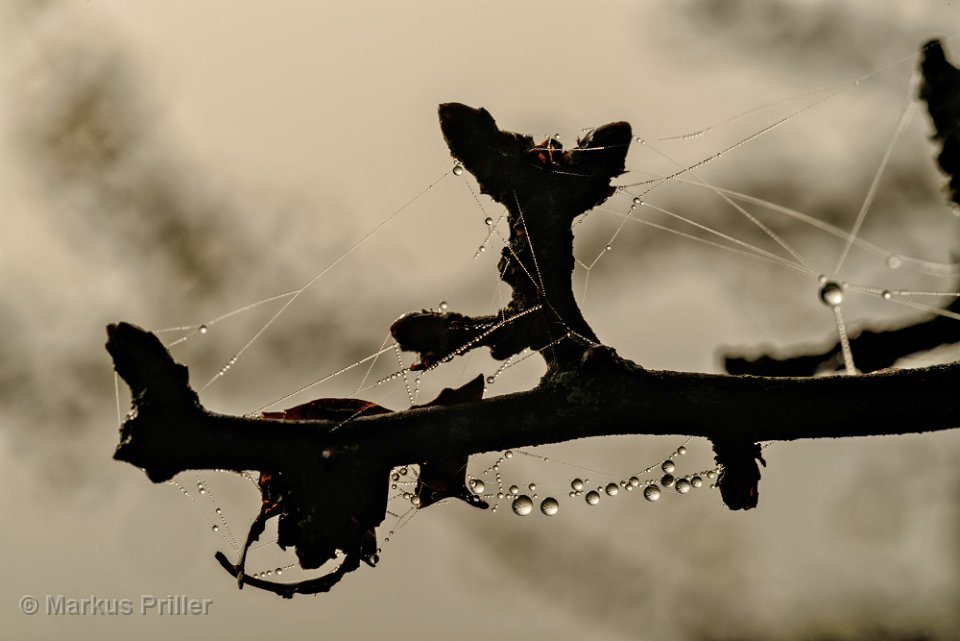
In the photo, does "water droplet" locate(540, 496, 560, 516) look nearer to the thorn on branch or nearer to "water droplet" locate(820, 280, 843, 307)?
the thorn on branch

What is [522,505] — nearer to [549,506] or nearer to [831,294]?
[549,506]

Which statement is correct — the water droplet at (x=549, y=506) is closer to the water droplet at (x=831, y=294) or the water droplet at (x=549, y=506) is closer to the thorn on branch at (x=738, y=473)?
the thorn on branch at (x=738, y=473)

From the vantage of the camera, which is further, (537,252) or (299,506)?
(537,252)

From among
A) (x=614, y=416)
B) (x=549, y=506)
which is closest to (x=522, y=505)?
(x=549, y=506)

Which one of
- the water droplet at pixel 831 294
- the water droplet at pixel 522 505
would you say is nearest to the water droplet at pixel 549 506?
the water droplet at pixel 522 505

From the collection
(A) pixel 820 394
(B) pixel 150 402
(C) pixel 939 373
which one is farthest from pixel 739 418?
(B) pixel 150 402

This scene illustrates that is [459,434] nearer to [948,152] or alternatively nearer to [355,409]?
[355,409]
